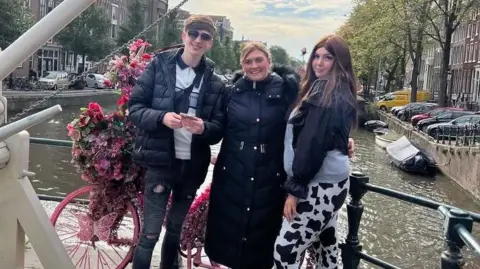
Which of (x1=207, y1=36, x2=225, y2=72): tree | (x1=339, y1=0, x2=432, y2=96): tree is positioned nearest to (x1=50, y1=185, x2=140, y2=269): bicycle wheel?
(x1=339, y1=0, x2=432, y2=96): tree

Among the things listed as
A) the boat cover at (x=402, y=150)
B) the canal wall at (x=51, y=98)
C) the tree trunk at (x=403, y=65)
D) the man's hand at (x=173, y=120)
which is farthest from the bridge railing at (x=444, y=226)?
the tree trunk at (x=403, y=65)

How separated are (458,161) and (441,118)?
8.31 m

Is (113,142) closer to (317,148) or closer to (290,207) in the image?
(290,207)

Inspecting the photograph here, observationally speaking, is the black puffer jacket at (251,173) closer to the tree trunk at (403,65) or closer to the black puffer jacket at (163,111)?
the black puffer jacket at (163,111)

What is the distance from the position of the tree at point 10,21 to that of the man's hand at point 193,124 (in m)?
24.4

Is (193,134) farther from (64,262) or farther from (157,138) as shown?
(64,262)

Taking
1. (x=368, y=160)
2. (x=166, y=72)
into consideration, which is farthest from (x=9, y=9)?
(x=166, y=72)

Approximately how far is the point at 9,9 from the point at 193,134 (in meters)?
25.6

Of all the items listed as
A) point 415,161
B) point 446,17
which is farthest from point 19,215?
point 446,17

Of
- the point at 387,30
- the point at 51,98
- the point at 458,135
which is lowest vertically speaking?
the point at 458,135

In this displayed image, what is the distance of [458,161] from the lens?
18578 mm

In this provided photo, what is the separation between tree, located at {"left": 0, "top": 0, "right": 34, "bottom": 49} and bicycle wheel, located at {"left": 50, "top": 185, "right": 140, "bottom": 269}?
23.3m

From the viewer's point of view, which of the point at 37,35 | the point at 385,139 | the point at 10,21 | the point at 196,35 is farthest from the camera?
the point at 385,139

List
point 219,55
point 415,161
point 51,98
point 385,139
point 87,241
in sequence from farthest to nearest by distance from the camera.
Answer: point 219,55 < point 385,139 < point 415,161 < point 51,98 < point 87,241
